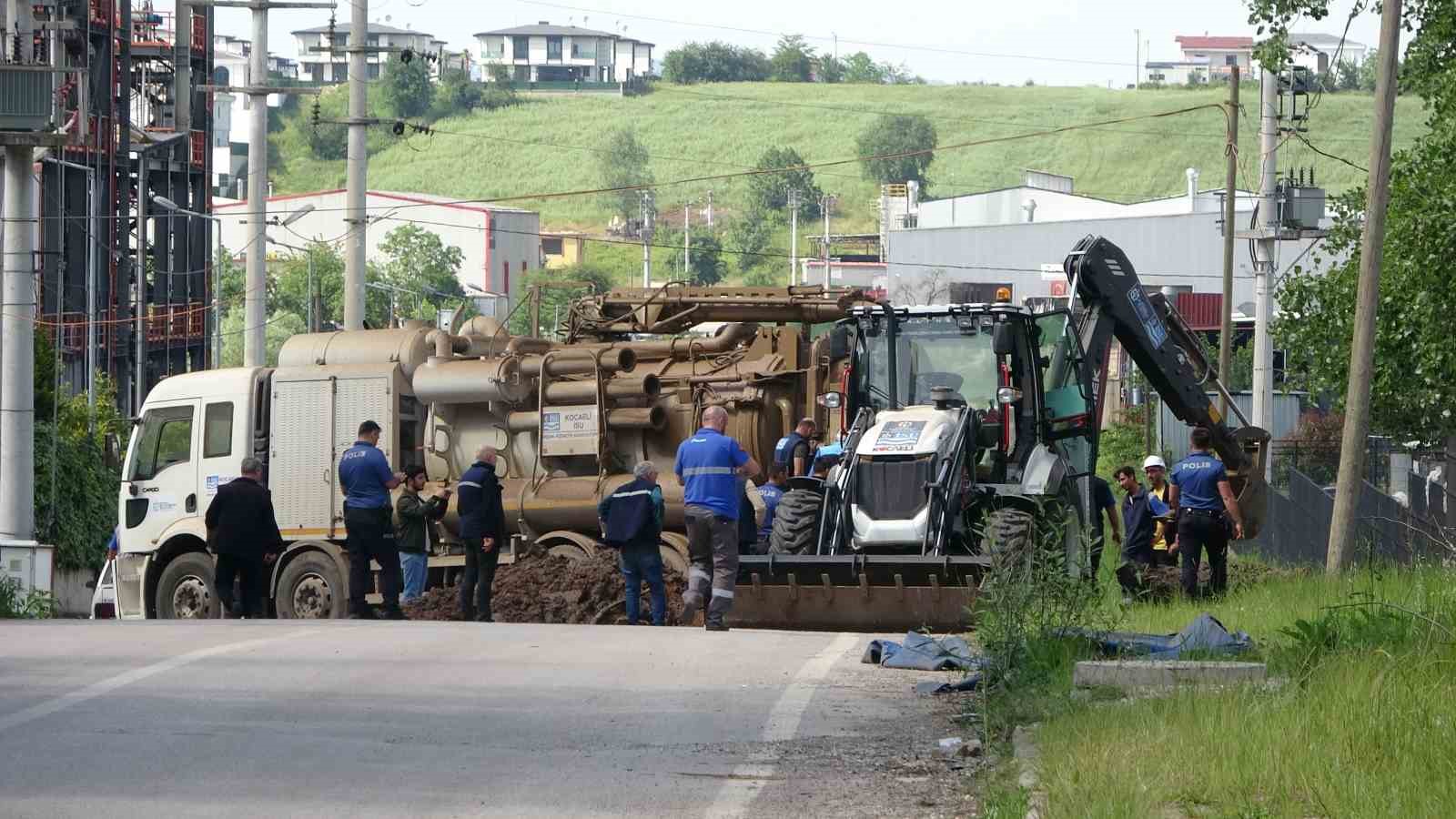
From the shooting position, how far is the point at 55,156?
147ft

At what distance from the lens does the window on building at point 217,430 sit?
21672 mm

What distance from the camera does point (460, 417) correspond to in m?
21.3

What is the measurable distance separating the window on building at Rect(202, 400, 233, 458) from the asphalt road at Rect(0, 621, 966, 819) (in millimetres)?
7086

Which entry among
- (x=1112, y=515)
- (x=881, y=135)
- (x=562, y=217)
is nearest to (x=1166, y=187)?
(x=881, y=135)

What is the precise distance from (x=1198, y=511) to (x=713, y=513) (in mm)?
4501

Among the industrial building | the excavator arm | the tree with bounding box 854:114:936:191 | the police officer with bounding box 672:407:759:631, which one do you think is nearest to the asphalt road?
the police officer with bounding box 672:407:759:631

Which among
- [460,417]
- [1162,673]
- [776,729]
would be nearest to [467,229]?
[460,417]

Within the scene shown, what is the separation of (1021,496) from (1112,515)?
4.06m

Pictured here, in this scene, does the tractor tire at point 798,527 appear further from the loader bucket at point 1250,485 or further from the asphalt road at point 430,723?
the loader bucket at point 1250,485

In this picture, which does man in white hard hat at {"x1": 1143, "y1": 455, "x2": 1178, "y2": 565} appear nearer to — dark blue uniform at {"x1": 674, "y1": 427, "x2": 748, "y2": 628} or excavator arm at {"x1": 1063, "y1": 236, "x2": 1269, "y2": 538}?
excavator arm at {"x1": 1063, "y1": 236, "x2": 1269, "y2": 538}

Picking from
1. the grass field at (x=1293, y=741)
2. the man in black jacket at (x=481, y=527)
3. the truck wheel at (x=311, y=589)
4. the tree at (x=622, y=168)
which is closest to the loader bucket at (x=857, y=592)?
the man in black jacket at (x=481, y=527)

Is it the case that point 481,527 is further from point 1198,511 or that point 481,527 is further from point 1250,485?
point 1250,485

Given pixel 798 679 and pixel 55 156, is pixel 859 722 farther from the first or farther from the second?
pixel 55 156

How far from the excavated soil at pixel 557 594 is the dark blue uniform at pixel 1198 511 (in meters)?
4.61
